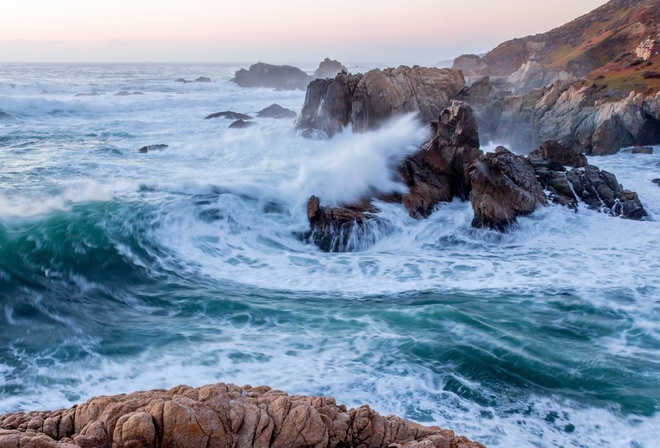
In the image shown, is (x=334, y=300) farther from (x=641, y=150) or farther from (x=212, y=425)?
(x=641, y=150)

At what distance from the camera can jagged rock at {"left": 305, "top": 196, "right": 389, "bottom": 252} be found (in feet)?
51.5

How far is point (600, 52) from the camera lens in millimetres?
62875

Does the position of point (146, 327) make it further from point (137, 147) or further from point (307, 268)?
point (137, 147)

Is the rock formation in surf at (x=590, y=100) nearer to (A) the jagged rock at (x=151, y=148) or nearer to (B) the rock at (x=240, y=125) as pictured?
(B) the rock at (x=240, y=125)

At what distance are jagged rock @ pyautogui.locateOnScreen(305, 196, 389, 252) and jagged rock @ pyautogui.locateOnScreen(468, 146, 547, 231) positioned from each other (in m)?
3.05

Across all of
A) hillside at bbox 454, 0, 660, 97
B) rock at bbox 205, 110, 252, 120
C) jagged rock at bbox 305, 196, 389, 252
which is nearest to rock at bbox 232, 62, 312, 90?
hillside at bbox 454, 0, 660, 97

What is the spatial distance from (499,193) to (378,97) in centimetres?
1407

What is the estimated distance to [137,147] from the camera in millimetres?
30172

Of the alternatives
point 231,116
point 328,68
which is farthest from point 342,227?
point 328,68

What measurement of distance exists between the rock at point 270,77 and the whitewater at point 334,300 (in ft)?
236

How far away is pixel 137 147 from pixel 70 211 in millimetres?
14700

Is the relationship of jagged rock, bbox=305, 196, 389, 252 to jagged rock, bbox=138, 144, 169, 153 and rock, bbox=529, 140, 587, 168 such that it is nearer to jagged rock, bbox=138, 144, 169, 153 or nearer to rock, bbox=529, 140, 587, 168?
rock, bbox=529, 140, 587, 168

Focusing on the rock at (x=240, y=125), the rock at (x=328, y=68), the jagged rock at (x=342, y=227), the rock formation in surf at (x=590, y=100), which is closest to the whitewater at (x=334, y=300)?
the jagged rock at (x=342, y=227)

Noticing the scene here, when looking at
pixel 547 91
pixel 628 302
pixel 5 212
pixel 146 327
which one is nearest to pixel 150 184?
pixel 5 212
